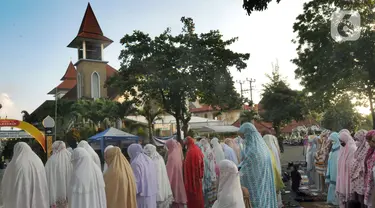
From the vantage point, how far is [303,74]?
18562 millimetres

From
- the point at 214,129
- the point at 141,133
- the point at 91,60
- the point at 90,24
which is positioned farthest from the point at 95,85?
the point at 214,129

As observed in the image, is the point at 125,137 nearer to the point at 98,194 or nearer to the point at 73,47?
the point at 98,194

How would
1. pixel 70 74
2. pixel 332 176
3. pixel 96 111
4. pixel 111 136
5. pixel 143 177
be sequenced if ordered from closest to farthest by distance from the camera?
1. pixel 143 177
2. pixel 332 176
3. pixel 111 136
4. pixel 96 111
5. pixel 70 74

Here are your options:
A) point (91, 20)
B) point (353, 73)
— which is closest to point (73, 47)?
point (91, 20)

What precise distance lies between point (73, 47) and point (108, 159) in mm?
36967

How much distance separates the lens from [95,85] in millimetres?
38594

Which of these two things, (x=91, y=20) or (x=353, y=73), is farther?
(x=91, y=20)

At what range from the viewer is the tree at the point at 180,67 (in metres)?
16.6

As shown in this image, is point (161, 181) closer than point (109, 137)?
Yes

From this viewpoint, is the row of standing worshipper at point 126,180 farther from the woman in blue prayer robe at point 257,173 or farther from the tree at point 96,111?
the tree at point 96,111

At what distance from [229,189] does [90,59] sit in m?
36.4

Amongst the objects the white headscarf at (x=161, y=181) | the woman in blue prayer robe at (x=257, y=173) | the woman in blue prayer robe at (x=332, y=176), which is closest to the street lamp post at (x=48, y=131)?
the white headscarf at (x=161, y=181)

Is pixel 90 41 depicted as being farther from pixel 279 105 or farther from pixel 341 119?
pixel 341 119

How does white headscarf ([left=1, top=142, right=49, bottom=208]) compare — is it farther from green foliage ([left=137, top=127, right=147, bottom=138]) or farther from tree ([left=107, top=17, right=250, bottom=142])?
green foliage ([left=137, top=127, right=147, bottom=138])
